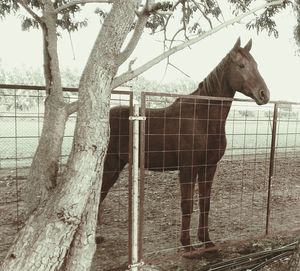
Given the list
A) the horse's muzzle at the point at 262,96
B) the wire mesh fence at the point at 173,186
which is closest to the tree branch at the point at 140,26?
the wire mesh fence at the point at 173,186

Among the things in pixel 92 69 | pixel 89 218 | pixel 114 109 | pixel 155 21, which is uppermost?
pixel 155 21

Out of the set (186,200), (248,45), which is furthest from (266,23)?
(186,200)

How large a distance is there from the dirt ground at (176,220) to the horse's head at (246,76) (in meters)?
0.94

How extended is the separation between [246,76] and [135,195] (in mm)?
2102

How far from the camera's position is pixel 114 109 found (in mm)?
5047

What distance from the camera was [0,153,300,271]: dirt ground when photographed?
409cm

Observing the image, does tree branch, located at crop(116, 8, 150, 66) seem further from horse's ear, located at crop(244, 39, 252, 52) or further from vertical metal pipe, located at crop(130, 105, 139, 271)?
horse's ear, located at crop(244, 39, 252, 52)

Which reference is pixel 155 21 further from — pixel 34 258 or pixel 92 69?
pixel 34 258

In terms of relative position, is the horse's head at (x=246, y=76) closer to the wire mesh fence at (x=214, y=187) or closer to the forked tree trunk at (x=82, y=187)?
the wire mesh fence at (x=214, y=187)

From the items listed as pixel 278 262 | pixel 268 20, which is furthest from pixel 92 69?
pixel 268 20

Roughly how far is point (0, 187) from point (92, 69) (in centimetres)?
558

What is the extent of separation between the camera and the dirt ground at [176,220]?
4090 mm

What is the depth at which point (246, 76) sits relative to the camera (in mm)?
4199

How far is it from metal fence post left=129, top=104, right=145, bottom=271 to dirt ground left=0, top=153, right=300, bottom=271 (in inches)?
8.9
